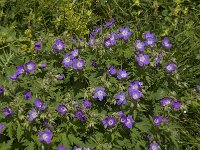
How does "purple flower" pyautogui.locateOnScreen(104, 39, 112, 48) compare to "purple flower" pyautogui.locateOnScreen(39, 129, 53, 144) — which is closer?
"purple flower" pyautogui.locateOnScreen(39, 129, 53, 144)

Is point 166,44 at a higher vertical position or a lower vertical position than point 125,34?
lower

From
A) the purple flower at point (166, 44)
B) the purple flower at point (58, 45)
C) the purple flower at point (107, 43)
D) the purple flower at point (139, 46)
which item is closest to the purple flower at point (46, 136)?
the purple flower at point (58, 45)

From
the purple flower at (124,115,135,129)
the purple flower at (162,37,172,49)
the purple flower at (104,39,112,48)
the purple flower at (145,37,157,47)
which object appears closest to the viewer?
the purple flower at (124,115,135,129)

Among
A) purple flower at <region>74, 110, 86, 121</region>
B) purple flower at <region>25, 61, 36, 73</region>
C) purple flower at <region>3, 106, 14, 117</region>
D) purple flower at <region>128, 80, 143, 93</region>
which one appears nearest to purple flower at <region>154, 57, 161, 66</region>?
purple flower at <region>128, 80, 143, 93</region>

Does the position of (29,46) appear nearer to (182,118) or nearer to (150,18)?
(150,18)

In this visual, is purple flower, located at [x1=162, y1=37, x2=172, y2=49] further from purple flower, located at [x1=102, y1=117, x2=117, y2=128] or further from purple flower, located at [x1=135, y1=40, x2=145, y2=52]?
purple flower, located at [x1=102, y1=117, x2=117, y2=128]

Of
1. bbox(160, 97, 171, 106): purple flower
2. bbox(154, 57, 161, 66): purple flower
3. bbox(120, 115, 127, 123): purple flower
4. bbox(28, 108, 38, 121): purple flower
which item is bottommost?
bbox(160, 97, 171, 106): purple flower

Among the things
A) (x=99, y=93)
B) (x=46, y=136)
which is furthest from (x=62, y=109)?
(x=99, y=93)

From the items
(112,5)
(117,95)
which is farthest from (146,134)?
(112,5)

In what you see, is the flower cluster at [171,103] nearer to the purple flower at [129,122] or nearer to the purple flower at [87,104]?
the purple flower at [129,122]

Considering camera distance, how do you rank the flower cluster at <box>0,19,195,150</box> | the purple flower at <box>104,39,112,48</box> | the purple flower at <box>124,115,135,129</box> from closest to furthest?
the flower cluster at <box>0,19,195,150</box> → the purple flower at <box>124,115,135,129</box> → the purple flower at <box>104,39,112,48</box>

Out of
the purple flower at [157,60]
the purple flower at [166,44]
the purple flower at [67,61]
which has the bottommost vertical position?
the purple flower at [166,44]

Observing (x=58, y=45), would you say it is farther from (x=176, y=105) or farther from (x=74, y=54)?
(x=176, y=105)
